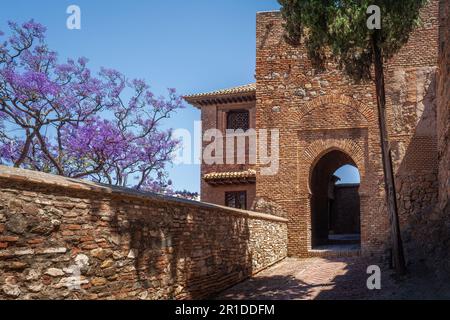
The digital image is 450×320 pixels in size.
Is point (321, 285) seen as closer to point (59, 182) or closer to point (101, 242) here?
point (101, 242)

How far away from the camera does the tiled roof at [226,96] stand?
19.9 m

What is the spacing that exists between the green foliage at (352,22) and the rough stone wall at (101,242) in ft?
14.4

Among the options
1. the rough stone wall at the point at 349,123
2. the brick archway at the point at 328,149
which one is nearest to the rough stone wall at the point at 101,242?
the rough stone wall at the point at 349,123

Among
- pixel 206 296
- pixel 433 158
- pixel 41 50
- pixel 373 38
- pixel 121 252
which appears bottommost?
pixel 206 296

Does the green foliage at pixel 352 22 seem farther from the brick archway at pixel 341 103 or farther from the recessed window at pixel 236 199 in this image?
the recessed window at pixel 236 199

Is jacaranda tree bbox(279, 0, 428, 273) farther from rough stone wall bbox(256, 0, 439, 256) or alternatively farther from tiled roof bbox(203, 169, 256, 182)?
tiled roof bbox(203, 169, 256, 182)

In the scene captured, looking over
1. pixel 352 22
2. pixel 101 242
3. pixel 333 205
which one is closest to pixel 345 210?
pixel 333 205

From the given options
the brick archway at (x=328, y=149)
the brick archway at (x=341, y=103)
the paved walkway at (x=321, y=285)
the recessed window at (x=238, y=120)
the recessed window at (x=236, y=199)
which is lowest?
the paved walkway at (x=321, y=285)

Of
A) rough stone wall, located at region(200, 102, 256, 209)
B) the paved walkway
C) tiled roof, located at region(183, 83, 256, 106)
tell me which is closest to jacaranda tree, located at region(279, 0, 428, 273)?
the paved walkway

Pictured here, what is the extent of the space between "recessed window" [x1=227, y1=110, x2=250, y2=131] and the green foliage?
400 inches
